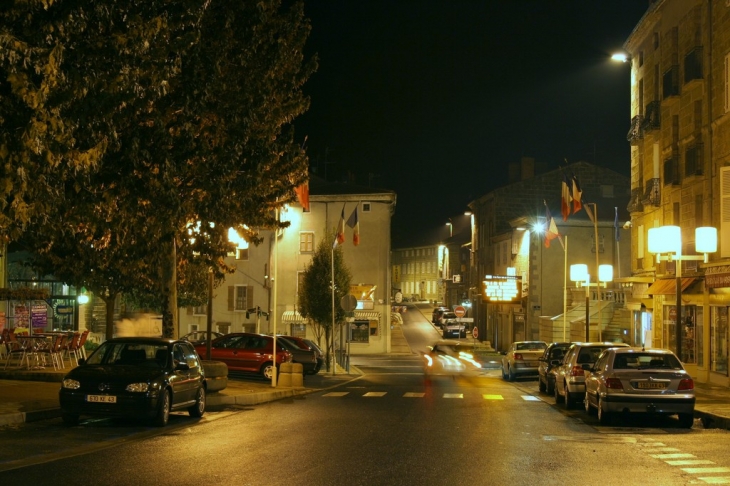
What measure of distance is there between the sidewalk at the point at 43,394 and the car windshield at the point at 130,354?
131 centimetres

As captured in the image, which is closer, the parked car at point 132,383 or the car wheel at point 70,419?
the parked car at point 132,383

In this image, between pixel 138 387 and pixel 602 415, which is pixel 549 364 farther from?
pixel 138 387

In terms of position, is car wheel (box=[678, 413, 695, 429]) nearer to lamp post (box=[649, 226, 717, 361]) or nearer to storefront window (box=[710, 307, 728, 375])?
lamp post (box=[649, 226, 717, 361])

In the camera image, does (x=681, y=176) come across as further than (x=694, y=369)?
Yes

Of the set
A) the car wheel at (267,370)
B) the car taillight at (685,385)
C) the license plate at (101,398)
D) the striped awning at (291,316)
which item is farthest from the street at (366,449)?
the striped awning at (291,316)

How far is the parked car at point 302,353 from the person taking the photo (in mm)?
33125

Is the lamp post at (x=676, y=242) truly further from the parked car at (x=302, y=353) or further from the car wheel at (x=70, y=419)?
the car wheel at (x=70, y=419)

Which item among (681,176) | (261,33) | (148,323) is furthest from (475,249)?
(261,33)

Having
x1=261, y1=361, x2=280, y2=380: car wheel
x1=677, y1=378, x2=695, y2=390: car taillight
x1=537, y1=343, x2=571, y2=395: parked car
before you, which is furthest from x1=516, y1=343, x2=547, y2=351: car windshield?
x1=677, y1=378, x2=695, y2=390: car taillight

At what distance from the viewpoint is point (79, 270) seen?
72.1ft

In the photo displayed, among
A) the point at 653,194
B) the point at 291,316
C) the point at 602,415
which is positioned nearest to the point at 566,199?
the point at 653,194

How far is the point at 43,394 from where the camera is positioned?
1897cm

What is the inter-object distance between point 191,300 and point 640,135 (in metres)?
26.7

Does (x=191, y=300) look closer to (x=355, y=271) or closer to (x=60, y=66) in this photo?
(x=355, y=271)
